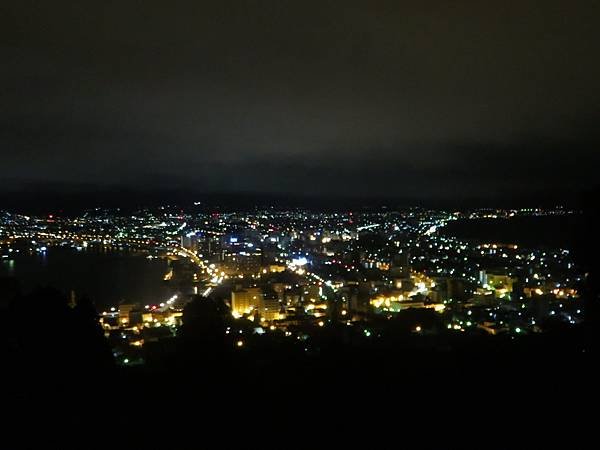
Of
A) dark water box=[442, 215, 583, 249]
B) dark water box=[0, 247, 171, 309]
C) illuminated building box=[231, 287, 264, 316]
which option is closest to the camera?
illuminated building box=[231, 287, 264, 316]

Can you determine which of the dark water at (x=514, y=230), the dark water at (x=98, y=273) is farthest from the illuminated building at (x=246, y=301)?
the dark water at (x=514, y=230)

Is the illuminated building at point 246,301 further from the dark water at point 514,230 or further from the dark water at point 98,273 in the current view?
the dark water at point 514,230

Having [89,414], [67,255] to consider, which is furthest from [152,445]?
[67,255]

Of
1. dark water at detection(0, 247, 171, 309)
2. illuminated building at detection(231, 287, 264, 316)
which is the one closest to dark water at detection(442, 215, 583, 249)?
illuminated building at detection(231, 287, 264, 316)

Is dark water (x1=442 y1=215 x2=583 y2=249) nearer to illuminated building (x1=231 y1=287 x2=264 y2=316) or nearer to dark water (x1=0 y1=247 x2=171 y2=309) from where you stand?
illuminated building (x1=231 y1=287 x2=264 y2=316)

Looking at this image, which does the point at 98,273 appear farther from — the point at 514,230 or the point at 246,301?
the point at 514,230

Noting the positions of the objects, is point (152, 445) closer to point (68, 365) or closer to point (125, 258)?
point (68, 365)

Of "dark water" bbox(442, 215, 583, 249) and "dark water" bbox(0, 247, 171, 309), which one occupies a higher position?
"dark water" bbox(442, 215, 583, 249)
